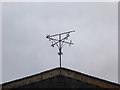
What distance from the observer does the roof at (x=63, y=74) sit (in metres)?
11.2

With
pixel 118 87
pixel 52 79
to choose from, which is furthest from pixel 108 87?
pixel 52 79

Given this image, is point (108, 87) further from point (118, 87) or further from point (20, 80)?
point (20, 80)

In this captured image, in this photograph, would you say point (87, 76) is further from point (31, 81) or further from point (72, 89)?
point (31, 81)

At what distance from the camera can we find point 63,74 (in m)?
11.2

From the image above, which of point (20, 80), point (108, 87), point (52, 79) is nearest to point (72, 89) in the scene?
point (52, 79)

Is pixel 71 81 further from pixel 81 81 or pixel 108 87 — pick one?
pixel 108 87

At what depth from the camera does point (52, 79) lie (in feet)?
36.5

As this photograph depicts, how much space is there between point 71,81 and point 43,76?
141 cm

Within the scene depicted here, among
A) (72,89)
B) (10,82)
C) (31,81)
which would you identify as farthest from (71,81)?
(10,82)

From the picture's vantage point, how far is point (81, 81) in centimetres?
1126

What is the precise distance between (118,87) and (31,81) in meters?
4.35

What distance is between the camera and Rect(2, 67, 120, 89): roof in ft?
36.7

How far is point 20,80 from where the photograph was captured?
11.4 m

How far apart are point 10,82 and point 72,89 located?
3.15 meters
